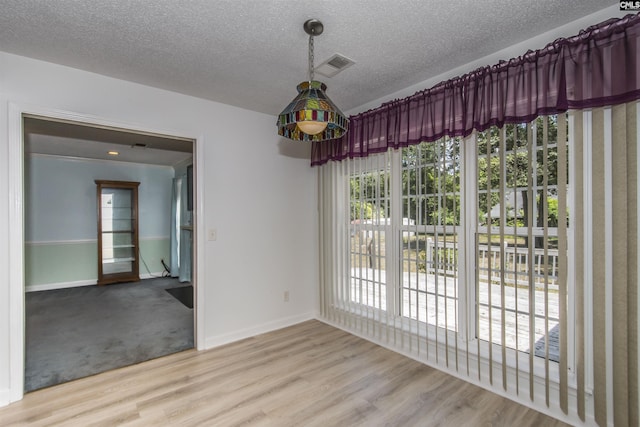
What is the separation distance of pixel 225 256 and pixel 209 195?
66 centimetres

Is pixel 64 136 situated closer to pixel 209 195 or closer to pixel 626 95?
pixel 209 195

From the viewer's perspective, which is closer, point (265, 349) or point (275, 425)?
point (275, 425)

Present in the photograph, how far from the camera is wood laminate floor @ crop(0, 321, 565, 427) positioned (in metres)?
1.96

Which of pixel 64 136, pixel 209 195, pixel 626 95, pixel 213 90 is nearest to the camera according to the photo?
pixel 626 95

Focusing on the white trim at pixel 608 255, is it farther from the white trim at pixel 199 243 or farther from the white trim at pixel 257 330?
the white trim at pixel 199 243

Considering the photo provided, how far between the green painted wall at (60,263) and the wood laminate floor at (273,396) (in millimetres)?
4302

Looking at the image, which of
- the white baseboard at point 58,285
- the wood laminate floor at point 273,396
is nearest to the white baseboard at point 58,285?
the white baseboard at point 58,285

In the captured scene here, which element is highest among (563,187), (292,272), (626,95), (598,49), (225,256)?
(598,49)

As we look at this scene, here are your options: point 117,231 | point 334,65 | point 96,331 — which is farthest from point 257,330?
point 117,231

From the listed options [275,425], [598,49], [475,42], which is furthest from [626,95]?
[275,425]

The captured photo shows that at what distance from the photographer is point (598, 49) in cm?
173

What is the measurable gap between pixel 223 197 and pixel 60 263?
15.3 ft

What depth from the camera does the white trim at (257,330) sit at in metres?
3.09

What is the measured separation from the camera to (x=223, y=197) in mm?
3207
